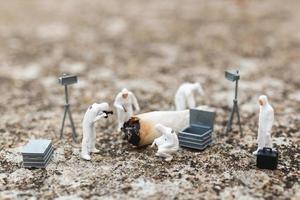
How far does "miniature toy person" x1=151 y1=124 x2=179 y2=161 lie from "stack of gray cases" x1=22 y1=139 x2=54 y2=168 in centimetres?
183

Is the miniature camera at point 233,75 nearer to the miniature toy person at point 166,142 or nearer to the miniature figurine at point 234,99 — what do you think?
the miniature figurine at point 234,99

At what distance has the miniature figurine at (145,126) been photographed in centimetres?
830

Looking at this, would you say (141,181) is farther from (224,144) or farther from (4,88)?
(4,88)

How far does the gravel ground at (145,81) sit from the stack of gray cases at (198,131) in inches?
Answer: 6.4

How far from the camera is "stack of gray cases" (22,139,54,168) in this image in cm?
773

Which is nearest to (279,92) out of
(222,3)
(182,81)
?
(182,81)

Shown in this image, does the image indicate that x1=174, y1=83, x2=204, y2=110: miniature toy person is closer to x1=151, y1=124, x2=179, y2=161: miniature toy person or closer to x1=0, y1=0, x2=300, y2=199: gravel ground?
x1=0, y1=0, x2=300, y2=199: gravel ground

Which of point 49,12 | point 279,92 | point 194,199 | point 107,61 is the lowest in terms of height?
point 194,199

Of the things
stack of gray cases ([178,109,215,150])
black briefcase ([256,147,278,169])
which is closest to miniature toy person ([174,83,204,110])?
stack of gray cases ([178,109,215,150])

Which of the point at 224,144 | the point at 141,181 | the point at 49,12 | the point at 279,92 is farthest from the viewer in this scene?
the point at 49,12

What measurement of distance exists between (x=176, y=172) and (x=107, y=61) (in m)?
6.26

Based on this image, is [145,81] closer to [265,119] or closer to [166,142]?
[166,142]

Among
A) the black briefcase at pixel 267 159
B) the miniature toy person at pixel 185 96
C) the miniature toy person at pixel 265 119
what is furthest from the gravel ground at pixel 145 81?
the miniature toy person at pixel 185 96

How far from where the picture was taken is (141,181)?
745cm
